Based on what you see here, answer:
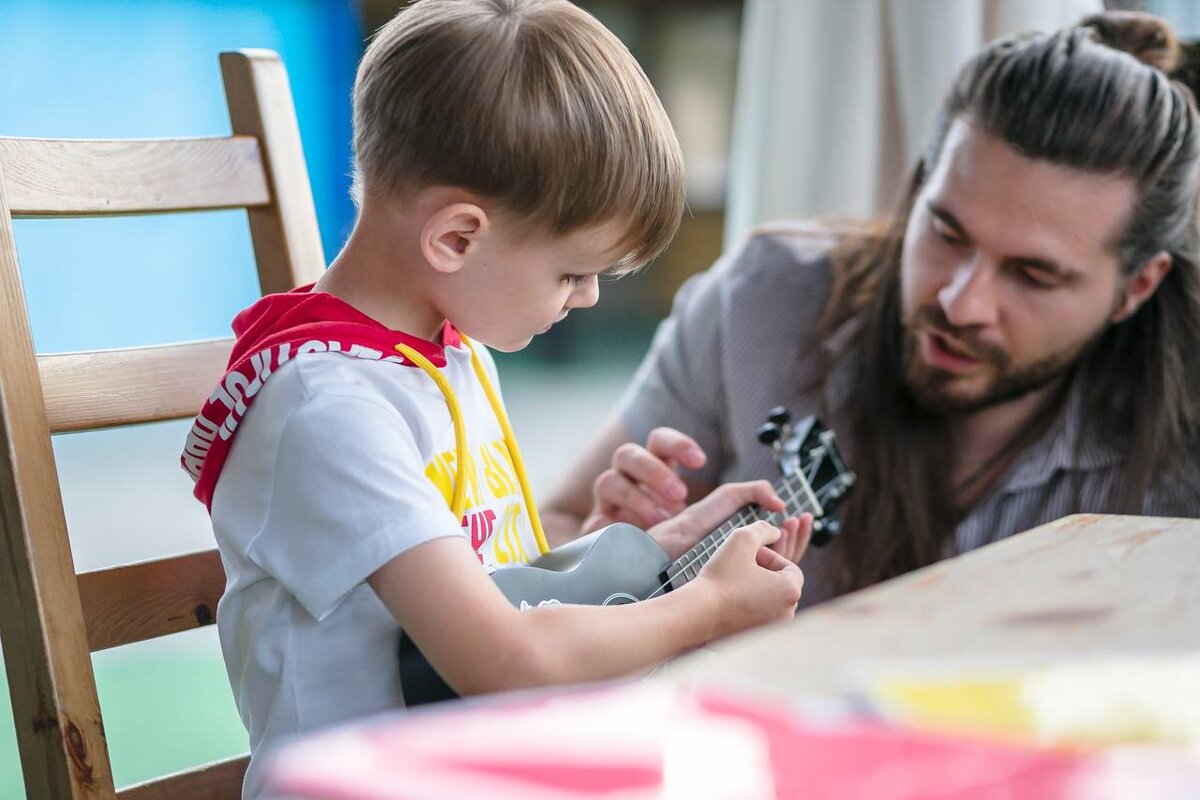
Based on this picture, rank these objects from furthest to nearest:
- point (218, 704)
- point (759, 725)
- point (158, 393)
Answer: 1. point (218, 704)
2. point (158, 393)
3. point (759, 725)

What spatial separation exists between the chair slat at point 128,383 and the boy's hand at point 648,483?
0.36 m

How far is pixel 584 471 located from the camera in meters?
1.49

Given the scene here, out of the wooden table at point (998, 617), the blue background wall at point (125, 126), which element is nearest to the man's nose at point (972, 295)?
the wooden table at point (998, 617)

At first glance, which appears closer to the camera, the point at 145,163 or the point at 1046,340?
the point at 145,163

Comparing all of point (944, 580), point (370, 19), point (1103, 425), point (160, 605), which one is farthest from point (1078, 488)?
point (370, 19)

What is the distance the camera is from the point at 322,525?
76 cm

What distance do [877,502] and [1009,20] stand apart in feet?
2.42

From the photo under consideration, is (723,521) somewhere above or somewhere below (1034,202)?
below

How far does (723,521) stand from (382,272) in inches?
14.7

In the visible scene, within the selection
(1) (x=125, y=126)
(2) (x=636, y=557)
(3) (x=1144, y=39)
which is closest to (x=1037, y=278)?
(3) (x=1144, y=39)

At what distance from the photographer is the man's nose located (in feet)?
4.44

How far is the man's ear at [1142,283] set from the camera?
1447mm

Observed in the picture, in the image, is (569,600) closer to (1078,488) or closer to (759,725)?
(759,725)

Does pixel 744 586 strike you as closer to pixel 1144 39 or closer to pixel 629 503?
pixel 629 503
